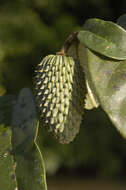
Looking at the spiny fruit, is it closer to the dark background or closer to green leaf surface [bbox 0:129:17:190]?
green leaf surface [bbox 0:129:17:190]

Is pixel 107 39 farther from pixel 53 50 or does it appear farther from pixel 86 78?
pixel 53 50

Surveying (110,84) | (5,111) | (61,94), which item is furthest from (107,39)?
→ (5,111)

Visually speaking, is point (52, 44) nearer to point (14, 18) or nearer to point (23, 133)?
point (14, 18)

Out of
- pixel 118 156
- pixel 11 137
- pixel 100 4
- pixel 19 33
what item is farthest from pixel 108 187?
pixel 11 137

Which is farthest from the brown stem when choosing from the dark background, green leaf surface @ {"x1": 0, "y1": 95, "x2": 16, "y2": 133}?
the dark background

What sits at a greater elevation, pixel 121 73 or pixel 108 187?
pixel 121 73

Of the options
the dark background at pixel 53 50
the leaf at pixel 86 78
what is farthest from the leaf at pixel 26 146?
the dark background at pixel 53 50
